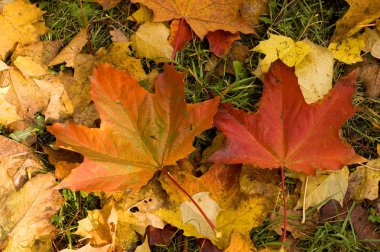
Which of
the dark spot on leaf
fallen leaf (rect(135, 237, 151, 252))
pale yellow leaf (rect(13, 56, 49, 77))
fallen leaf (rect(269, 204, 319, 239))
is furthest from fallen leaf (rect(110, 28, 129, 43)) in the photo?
fallen leaf (rect(269, 204, 319, 239))

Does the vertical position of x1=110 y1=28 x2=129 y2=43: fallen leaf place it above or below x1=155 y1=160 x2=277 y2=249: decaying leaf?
above

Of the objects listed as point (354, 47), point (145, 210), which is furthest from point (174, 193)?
point (354, 47)

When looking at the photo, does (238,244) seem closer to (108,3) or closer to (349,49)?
(349,49)

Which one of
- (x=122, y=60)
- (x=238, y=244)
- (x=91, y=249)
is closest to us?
(x=238, y=244)

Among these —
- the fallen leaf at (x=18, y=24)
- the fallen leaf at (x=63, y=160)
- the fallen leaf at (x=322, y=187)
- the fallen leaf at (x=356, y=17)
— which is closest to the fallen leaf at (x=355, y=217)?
the fallen leaf at (x=322, y=187)

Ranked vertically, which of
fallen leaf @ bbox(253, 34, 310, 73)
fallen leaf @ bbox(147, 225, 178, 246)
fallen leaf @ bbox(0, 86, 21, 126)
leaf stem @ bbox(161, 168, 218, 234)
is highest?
fallen leaf @ bbox(253, 34, 310, 73)

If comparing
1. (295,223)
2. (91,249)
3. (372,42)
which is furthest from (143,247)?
(372,42)

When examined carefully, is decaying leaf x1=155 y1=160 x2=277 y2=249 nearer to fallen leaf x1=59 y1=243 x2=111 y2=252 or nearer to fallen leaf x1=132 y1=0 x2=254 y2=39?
fallen leaf x1=59 y1=243 x2=111 y2=252
